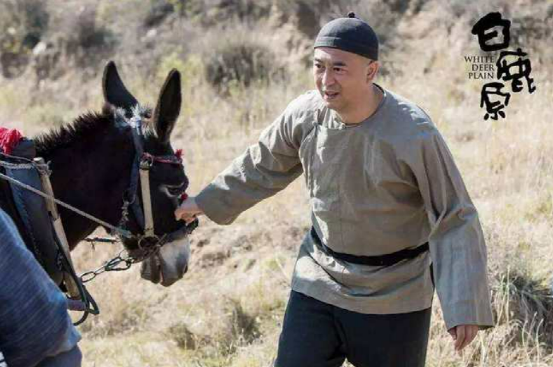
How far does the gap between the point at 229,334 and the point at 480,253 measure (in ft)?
8.93

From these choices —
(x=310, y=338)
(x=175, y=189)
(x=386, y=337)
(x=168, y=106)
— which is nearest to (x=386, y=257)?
(x=386, y=337)

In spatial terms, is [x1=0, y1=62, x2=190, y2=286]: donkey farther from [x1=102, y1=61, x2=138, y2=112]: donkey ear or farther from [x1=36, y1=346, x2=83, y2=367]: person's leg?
[x1=36, y1=346, x2=83, y2=367]: person's leg

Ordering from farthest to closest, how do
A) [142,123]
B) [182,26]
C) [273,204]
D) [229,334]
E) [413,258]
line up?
[182,26] < [273,204] < [229,334] < [142,123] < [413,258]

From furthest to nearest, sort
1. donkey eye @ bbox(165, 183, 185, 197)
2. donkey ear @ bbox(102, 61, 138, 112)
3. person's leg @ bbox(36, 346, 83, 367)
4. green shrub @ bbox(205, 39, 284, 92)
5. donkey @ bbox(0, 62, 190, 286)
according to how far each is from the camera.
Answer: green shrub @ bbox(205, 39, 284, 92) < donkey ear @ bbox(102, 61, 138, 112) < donkey eye @ bbox(165, 183, 185, 197) < donkey @ bbox(0, 62, 190, 286) < person's leg @ bbox(36, 346, 83, 367)

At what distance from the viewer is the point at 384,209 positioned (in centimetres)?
345

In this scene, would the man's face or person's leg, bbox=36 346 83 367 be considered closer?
person's leg, bbox=36 346 83 367

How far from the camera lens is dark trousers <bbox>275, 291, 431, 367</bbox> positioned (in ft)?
11.6

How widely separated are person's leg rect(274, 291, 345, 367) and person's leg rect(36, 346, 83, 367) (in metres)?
1.65

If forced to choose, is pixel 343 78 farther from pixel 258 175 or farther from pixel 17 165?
pixel 17 165

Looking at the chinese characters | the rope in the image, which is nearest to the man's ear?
the rope

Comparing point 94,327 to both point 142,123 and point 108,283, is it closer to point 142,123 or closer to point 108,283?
point 108,283

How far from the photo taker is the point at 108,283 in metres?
6.56

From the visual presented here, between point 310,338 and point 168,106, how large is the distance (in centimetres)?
126

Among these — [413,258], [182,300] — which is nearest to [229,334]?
[182,300]
